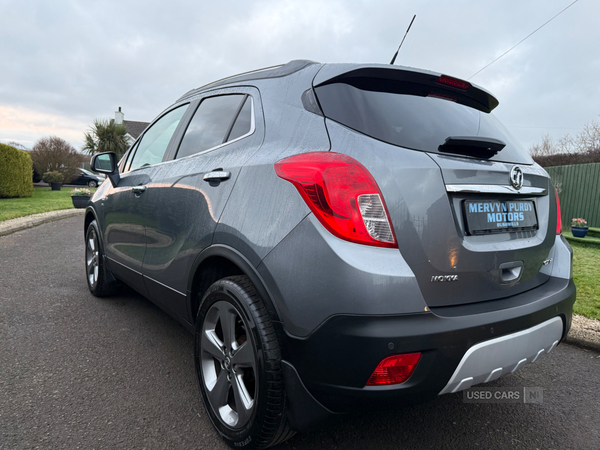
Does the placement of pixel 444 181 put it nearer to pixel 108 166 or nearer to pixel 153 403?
pixel 153 403

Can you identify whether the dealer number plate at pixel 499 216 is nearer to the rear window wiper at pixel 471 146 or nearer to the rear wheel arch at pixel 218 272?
the rear window wiper at pixel 471 146

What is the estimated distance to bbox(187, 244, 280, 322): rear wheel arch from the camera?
1.61 m

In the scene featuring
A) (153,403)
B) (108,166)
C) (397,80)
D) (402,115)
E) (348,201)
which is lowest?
(153,403)

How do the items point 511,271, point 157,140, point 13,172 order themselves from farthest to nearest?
point 13,172
point 157,140
point 511,271

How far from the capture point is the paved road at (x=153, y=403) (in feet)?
6.27

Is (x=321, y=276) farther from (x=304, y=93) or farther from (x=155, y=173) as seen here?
(x=155, y=173)

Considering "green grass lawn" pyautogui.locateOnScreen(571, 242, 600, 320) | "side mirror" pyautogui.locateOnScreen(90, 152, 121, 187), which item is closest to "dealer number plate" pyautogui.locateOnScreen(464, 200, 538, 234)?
"green grass lawn" pyautogui.locateOnScreen(571, 242, 600, 320)

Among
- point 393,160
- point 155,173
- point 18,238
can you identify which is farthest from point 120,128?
point 393,160

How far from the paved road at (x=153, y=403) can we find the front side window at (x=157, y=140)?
51.9 inches

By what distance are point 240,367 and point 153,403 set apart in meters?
0.73

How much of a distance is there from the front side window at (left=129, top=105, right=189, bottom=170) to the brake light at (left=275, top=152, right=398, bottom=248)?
1718mm

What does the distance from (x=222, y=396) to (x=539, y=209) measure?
1691 millimetres

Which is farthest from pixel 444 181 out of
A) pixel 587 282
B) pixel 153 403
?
pixel 587 282

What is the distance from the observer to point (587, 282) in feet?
16.2
